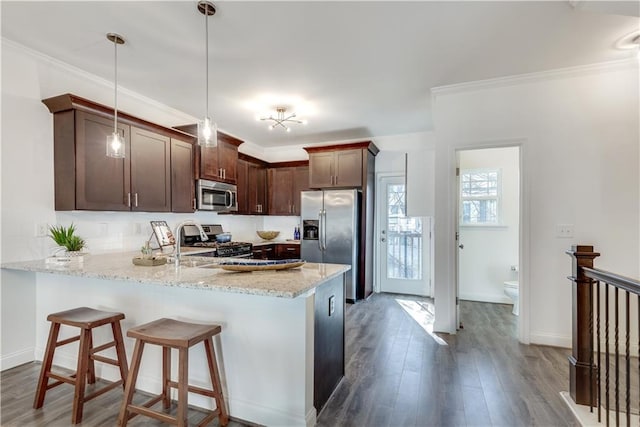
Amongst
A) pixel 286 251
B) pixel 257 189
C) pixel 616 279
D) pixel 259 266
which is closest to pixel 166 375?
pixel 259 266

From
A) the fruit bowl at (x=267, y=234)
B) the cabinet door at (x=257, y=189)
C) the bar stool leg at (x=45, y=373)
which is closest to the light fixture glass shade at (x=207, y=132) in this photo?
the bar stool leg at (x=45, y=373)

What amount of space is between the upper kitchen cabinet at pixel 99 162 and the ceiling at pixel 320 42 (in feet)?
1.55

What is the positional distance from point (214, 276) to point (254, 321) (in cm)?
36

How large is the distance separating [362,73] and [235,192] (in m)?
2.61

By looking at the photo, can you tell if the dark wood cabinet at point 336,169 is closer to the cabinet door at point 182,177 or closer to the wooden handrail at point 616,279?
the cabinet door at point 182,177

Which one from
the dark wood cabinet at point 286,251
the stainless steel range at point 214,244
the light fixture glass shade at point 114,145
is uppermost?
the light fixture glass shade at point 114,145

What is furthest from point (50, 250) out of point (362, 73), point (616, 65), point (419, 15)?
point (616, 65)

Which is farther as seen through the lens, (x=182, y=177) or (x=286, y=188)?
(x=286, y=188)

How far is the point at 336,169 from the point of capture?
15.9 feet

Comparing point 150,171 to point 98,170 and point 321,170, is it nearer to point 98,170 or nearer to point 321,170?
point 98,170

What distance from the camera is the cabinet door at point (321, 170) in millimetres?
4895

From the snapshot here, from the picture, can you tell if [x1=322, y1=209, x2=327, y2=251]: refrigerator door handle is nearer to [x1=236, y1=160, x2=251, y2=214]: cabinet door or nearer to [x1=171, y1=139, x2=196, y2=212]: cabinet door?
[x1=236, y1=160, x2=251, y2=214]: cabinet door

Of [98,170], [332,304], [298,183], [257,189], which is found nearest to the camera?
[332,304]

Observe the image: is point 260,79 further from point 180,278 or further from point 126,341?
point 126,341
